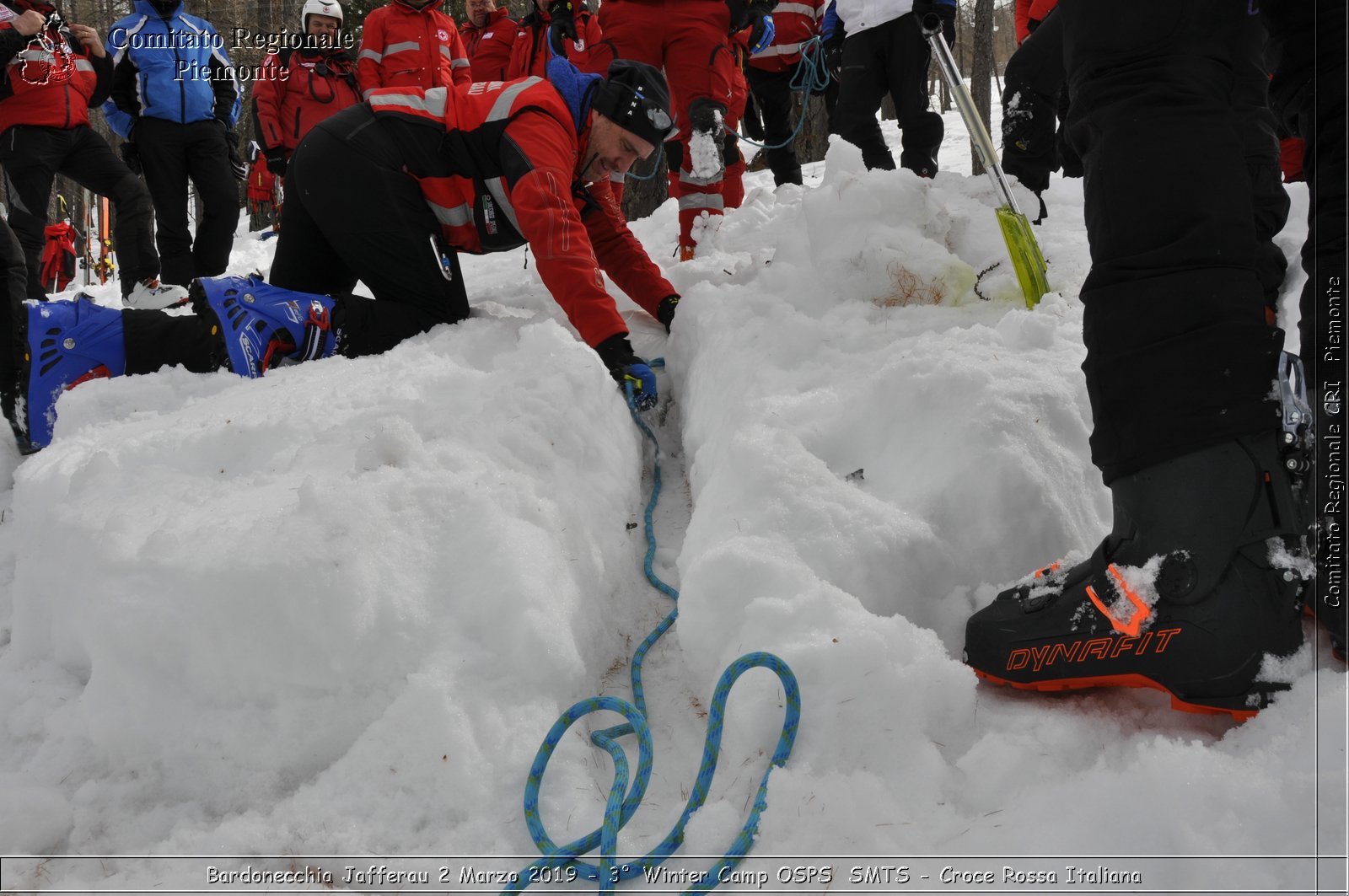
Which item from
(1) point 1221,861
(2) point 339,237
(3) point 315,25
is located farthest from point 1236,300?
(3) point 315,25

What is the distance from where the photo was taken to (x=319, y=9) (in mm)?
5516

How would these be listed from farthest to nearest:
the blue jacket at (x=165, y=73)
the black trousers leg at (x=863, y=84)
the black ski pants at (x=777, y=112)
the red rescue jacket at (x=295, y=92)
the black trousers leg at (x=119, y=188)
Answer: the red rescue jacket at (x=295, y=92) < the black ski pants at (x=777, y=112) < the blue jacket at (x=165, y=73) < the black trousers leg at (x=119, y=188) < the black trousers leg at (x=863, y=84)

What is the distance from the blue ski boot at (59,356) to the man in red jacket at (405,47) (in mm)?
3339

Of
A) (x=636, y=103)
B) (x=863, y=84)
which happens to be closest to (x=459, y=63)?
(x=863, y=84)

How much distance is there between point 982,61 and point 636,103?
733 centimetres

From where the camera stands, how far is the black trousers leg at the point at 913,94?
3.93 meters

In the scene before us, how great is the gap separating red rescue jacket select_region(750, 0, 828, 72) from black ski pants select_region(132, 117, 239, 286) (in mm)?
3261

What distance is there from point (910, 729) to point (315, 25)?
6.04 meters

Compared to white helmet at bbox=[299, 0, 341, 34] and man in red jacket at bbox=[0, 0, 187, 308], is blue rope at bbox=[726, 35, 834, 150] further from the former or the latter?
man in red jacket at bbox=[0, 0, 187, 308]

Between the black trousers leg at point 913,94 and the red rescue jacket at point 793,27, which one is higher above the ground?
the red rescue jacket at point 793,27

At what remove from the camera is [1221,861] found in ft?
2.96

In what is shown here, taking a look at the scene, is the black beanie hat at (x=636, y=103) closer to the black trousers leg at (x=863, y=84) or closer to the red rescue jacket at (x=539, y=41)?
the black trousers leg at (x=863, y=84)

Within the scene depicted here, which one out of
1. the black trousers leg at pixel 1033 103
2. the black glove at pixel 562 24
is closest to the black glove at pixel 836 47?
the black trousers leg at pixel 1033 103

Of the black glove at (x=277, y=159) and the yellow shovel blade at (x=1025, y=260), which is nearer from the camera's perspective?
the yellow shovel blade at (x=1025, y=260)
